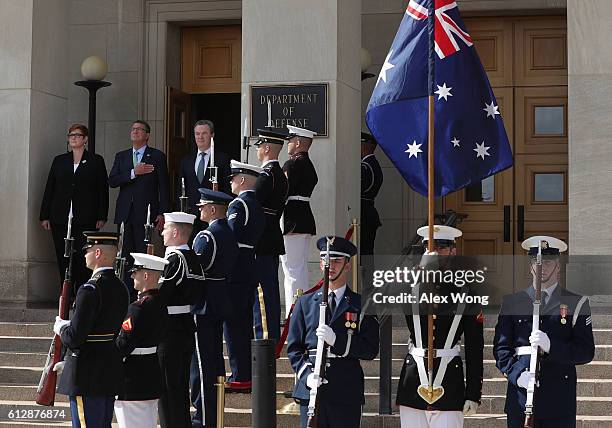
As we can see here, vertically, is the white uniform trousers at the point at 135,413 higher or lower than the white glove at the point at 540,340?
lower

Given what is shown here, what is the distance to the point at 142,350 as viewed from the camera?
10102mm

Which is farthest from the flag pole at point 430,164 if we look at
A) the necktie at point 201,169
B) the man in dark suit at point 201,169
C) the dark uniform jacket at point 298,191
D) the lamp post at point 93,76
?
the lamp post at point 93,76

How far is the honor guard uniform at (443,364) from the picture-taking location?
8.96 meters

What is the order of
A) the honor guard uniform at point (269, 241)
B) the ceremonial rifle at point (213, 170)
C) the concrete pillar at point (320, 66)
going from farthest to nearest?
1. the concrete pillar at point (320, 66)
2. the ceremonial rifle at point (213, 170)
3. the honor guard uniform at point (269, 241)

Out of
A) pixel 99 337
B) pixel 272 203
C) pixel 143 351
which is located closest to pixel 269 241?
pixel 272 203

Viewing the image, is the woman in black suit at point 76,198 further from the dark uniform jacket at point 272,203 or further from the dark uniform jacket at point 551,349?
the dark uniform jacket at point 551,349

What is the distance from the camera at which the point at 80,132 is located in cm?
1503

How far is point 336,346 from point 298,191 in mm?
3823

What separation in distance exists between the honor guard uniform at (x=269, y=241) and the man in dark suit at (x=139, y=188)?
2.80m

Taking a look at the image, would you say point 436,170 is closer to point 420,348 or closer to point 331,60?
point 420,348

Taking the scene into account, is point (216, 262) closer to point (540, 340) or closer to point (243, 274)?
point (243, 274)

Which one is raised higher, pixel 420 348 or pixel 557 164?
pixel 557 164

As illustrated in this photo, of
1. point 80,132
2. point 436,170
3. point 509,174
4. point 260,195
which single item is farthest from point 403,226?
point 436,170

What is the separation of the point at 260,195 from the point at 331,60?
3.32m
